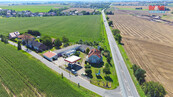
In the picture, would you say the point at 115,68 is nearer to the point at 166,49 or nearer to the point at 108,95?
the point at 108,95

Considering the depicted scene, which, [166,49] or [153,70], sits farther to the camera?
[166,49]

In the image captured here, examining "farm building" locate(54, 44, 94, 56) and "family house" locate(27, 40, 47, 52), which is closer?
Result: "farm building" locate(54, 44, 94, 56)

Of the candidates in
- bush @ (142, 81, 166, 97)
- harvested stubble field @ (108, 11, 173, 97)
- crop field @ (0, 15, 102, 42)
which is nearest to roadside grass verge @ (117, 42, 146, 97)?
bush @ (142, 81, 166, 97)

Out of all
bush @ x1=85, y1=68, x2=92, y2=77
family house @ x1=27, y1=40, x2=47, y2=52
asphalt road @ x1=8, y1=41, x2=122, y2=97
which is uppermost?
family house @ x1=27, y1=40, x2=47, y2=52

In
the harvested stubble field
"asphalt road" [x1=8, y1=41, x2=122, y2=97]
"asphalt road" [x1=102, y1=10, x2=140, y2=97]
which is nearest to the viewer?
"asphalt road" [x1=8, y1=41, x2=122, y2=97]

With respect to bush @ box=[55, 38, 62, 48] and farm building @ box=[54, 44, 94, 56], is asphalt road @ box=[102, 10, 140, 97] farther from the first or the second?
bush @ box=[55, 38, 62, 48]

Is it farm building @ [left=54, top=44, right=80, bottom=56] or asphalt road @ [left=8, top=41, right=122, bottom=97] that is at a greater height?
farm building @ [left=54, top=44, right=80, bottom=56]

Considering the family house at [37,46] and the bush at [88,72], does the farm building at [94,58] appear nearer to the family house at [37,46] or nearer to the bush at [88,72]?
the bush at [88,72]

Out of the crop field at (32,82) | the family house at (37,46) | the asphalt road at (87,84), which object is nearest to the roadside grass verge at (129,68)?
the asphalt road at (87,84)

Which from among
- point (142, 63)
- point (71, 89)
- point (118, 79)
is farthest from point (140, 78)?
point (71, 89)
